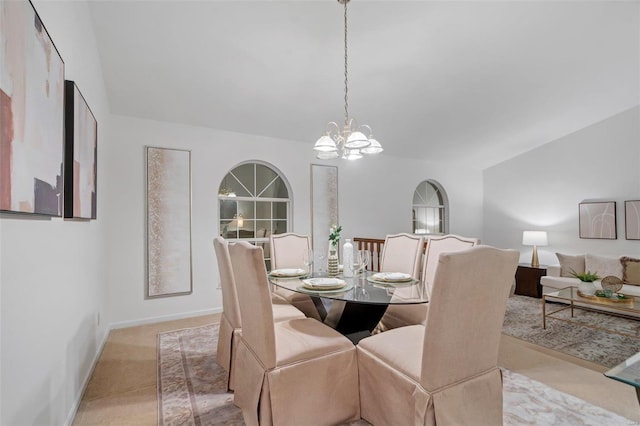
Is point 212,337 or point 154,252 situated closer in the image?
point 212,337

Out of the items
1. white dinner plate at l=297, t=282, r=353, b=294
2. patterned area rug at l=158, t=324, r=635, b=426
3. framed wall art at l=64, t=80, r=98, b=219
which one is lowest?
patterned area rug at l=158, t=324, r=635, b=426

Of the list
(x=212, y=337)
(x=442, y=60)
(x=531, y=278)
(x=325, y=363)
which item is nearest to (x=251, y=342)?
(x=325, y=363)

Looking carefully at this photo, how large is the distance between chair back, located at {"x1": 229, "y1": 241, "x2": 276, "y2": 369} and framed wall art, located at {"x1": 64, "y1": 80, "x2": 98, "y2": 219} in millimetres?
1000

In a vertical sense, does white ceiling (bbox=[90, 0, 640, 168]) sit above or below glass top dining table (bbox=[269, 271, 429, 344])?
above

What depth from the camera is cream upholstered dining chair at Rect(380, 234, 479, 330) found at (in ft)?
7.84

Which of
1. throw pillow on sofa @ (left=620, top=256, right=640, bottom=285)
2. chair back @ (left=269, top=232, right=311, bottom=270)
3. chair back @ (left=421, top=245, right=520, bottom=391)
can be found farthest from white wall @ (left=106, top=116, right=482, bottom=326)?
throw pillow on sofa @ (left=620, top=256, right=640, bottom=285)

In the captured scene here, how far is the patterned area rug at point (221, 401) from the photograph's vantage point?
1.78 meters

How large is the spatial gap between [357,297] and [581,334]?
299 cm

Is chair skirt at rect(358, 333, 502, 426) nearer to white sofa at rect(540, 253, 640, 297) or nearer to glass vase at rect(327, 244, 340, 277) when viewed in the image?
glass vase at rect(327, 244, 340, 277)

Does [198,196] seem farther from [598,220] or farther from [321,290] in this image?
[598,220]

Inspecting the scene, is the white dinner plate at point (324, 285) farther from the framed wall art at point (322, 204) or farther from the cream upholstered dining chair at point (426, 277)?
the framed wall art at point (322, 204)

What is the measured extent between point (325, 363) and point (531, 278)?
470cm

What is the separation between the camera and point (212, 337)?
10.2ft

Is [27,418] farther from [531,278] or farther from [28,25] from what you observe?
[531,278]
